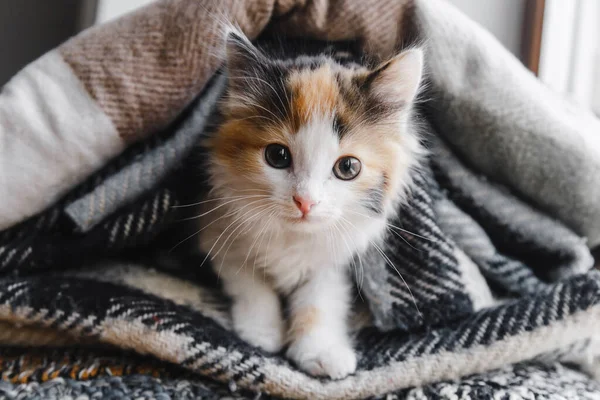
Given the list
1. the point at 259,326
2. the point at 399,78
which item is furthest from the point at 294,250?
the point at 399,78

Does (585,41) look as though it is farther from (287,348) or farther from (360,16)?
(287,348)

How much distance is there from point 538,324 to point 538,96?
0.48 m

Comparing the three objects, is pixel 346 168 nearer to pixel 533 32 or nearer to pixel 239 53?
pixel 239 53

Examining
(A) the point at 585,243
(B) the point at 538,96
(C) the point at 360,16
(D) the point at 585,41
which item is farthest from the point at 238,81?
(D) the point at 585,41

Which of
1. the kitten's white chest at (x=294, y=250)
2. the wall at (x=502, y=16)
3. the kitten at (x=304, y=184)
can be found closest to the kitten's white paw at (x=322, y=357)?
the kitten at (x=304, y=184)

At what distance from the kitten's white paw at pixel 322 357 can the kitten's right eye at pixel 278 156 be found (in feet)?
1.04

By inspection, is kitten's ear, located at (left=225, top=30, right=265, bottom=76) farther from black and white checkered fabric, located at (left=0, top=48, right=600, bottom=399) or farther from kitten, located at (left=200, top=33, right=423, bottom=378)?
black and white checkered fabric, located at (left=0, top=48, right=600, bottom=399)

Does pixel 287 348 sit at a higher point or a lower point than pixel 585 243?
lower

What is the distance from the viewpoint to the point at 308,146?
0.85 metres

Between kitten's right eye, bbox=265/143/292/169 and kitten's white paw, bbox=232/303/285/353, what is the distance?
11.2 inches

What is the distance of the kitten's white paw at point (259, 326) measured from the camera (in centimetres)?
90

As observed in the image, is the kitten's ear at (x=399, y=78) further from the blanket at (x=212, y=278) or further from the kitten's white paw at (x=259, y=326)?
the kitten's white paw at (x=259, y=326)

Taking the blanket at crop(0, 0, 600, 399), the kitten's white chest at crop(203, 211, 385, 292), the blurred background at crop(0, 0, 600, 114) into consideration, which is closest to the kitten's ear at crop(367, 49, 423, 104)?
the blanket at crop(0, 0, 600, 399)

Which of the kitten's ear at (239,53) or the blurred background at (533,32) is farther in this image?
the blurred background at (533,32)
